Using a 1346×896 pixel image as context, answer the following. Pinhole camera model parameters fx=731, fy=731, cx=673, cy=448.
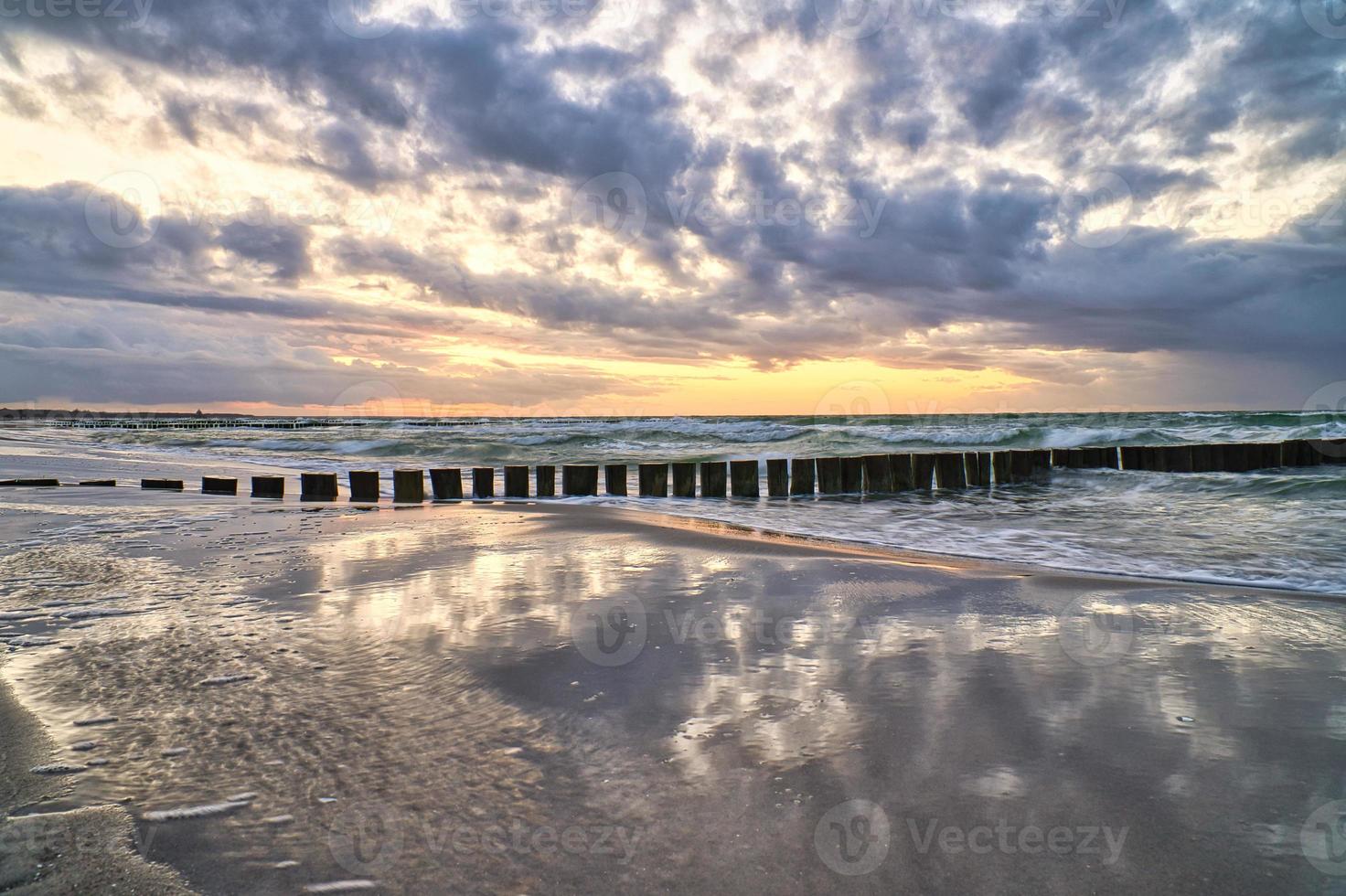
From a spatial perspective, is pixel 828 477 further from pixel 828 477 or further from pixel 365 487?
pixel 365 487

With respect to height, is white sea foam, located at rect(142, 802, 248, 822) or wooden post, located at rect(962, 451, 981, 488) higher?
wooden post, located at rect(962, 451, 981, 488)

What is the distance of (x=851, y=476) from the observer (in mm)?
12438

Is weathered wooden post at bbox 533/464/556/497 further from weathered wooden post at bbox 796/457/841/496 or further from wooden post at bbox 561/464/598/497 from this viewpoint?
weathered wooden post at bbox 796/457/841/496

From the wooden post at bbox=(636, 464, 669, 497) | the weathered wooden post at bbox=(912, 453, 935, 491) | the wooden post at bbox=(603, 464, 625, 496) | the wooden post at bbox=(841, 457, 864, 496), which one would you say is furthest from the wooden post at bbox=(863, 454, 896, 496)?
the wooden post at bbox=(603, 464, 625, 496)

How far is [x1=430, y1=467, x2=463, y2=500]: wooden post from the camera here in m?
10.8

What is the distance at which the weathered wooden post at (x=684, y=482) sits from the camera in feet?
39.2

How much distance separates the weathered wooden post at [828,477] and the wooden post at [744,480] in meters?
1.07

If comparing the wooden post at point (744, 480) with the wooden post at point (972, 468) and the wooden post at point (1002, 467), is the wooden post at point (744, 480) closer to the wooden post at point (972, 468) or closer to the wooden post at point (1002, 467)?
the wooden post at point (972, 468)

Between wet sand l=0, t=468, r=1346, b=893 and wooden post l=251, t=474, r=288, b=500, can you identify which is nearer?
wet sand l=0, t=468, r=1346, b=893

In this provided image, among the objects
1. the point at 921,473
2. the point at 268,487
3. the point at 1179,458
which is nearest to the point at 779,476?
the point at 921,473

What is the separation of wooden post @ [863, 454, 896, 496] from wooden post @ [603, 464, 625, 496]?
4162 mm

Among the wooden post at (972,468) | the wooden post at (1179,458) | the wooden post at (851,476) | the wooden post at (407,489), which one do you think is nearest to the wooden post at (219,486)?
the wooden post at (407,489)

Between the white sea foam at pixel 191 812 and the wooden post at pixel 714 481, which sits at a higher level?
the wooden post at pixel 714 481

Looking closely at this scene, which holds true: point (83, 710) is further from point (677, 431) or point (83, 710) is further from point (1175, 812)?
point (677, 431)
